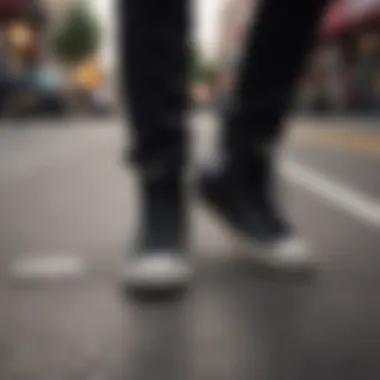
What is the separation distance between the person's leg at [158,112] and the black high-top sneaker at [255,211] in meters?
0.17

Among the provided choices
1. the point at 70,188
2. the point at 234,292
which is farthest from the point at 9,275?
the point at 70,188

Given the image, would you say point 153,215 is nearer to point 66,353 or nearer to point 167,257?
point 167,257

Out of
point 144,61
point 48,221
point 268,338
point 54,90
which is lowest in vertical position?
point 54,90

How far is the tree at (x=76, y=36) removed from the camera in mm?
45719

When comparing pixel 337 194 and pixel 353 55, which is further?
pixel 353 55

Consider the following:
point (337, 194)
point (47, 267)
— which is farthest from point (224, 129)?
point (337, 194)

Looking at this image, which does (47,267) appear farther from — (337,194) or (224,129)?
(337,194)

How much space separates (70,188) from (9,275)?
2187 millimetres

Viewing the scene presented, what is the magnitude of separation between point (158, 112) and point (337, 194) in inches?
72.4

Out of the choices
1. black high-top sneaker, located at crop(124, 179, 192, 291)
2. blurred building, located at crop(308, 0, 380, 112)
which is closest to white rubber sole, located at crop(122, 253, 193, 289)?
black high-top sneaker, located at crop(124, 179, 192, 291)

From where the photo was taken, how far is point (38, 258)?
6.72ft

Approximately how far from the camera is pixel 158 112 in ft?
5.65

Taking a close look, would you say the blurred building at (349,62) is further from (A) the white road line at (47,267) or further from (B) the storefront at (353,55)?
(A) the white road line at (47,267)

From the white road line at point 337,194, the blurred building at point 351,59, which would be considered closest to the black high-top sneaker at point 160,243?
the white road line at point 337,194
